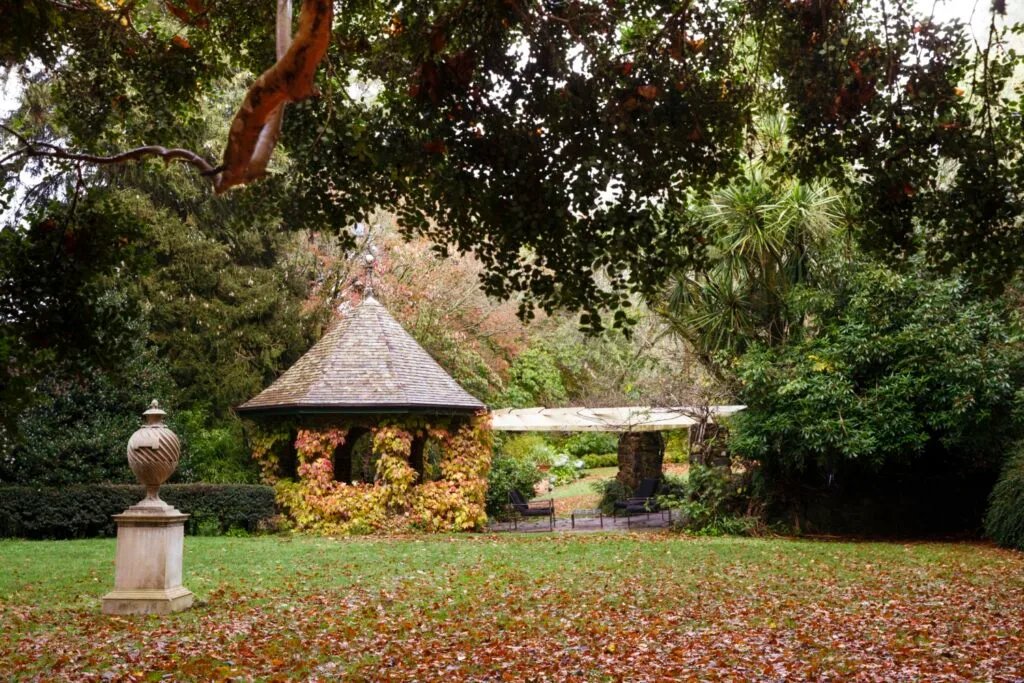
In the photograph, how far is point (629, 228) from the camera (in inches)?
225

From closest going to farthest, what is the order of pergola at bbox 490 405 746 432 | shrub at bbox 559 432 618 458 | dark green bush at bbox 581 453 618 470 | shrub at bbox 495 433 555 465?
pergola at bbox 490 405 746 432, shrub at bbox 495 433 555 465, dark green bush at bbox 581 453 618 470, shrub at bbox 559 432 618 458

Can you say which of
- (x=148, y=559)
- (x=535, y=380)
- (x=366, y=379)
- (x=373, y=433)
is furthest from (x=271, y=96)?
(x=535, y=380)

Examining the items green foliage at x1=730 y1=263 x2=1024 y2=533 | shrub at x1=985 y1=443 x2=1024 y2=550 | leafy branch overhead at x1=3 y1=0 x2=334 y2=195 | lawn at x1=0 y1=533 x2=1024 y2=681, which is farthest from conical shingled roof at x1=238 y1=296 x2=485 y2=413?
leafy branch overhead at x1=3 y1=0 x2=334 y2=195

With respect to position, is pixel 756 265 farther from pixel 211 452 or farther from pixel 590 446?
pixel 590 446

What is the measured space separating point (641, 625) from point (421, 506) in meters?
9.90

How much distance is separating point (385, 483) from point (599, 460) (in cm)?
1918

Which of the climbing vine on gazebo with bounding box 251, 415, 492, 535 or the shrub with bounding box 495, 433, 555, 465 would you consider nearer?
the climbing vine on gazebo with bounding box 251, 415, 492, 535

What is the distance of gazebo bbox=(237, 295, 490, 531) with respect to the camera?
17922mm

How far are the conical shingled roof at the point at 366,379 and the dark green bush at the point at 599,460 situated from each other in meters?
Answer: 17.3

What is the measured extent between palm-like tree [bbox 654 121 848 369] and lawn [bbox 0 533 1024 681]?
4.67m

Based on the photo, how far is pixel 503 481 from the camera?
→ 2178 cm

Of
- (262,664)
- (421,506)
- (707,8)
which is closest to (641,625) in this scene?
(262,664)

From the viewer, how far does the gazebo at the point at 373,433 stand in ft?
58.8

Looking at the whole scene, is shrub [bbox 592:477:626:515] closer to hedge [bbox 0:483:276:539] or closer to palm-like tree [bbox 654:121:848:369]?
palm-like tree [bbox 654:121:848:369]
